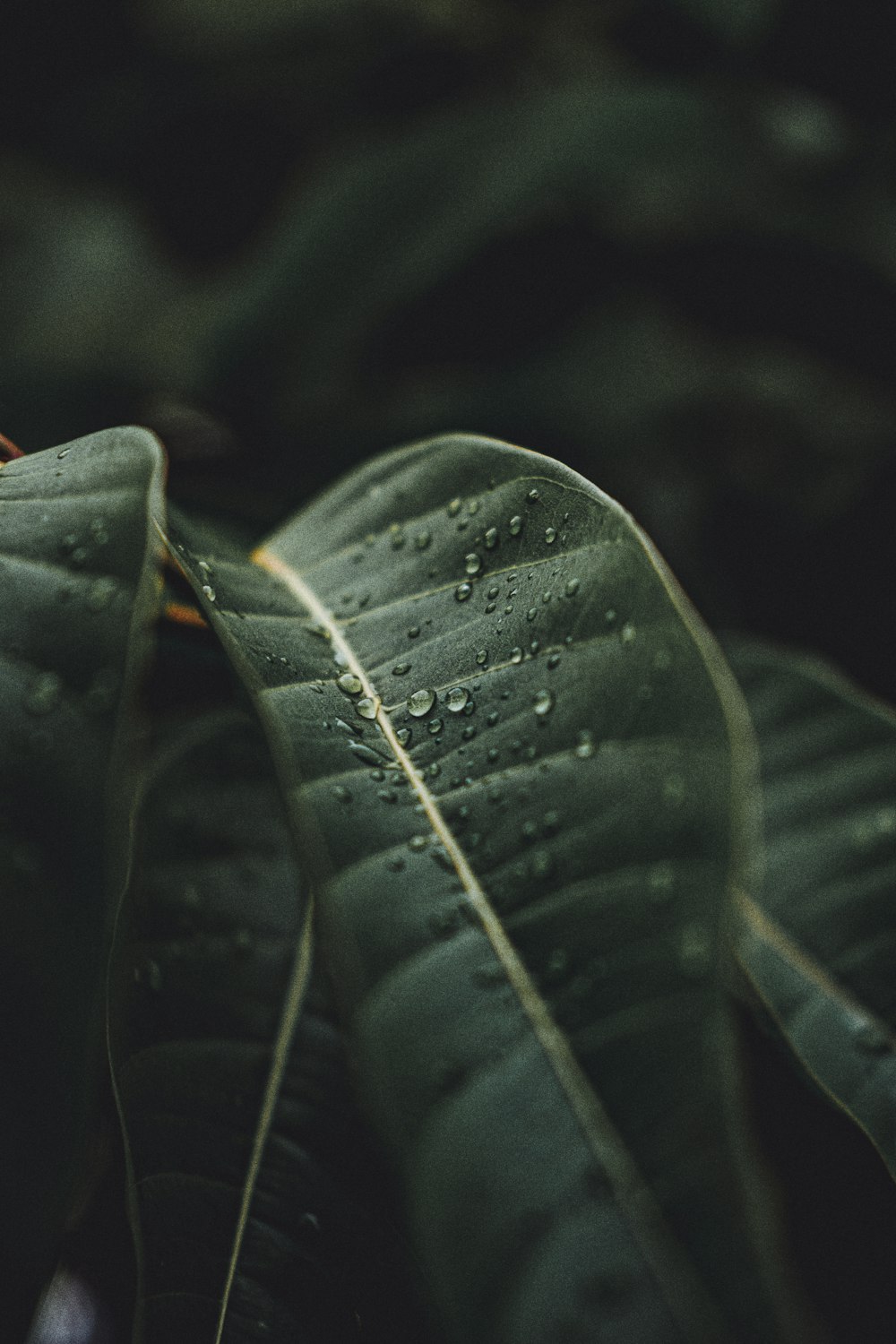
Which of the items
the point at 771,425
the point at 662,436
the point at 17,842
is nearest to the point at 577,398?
the point at 662,436

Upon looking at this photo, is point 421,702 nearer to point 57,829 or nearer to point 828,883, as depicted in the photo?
point 57,829

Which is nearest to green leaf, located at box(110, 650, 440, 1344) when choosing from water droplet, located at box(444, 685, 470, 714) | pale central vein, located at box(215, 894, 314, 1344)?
pale central vein, located at box(215, 894, 314, 1344)

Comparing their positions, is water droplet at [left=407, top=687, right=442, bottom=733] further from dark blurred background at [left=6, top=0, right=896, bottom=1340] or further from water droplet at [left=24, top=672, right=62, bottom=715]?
dark blurred background at [left=6, top=0, right=896, bottom=1340]

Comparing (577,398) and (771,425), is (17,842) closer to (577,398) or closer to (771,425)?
(577,398)

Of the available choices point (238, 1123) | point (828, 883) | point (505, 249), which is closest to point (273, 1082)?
point (238, 1123)

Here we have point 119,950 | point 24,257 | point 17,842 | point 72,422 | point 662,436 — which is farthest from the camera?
point 24,257

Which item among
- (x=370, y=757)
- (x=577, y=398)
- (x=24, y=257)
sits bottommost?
(x=577, y=398)
